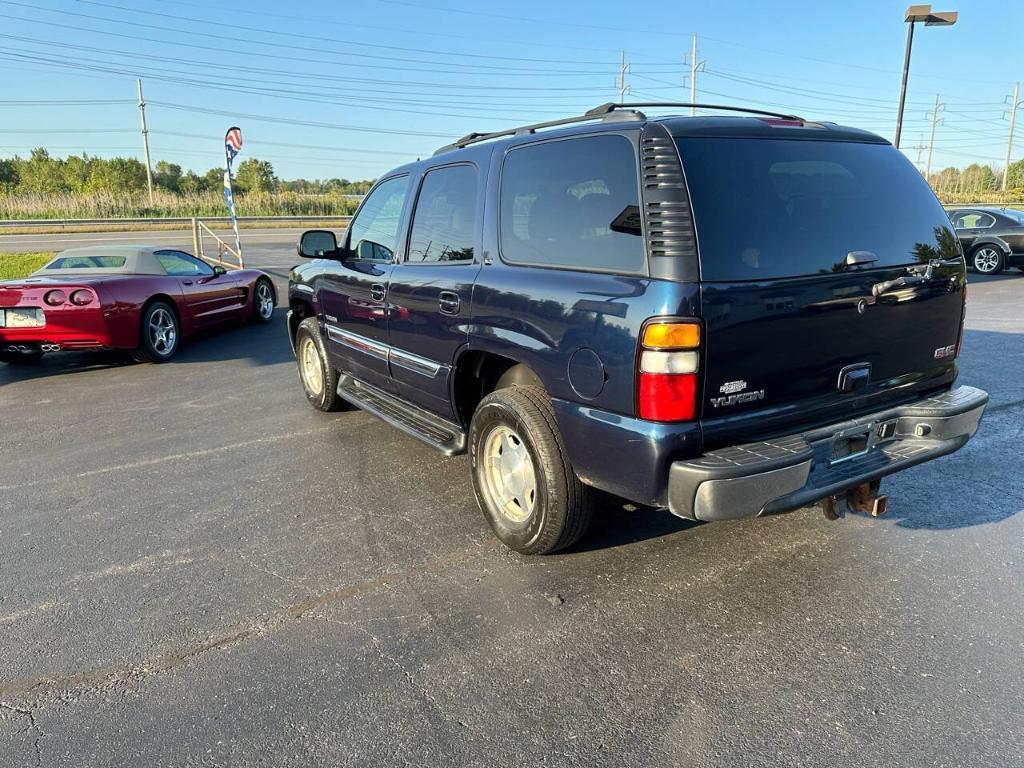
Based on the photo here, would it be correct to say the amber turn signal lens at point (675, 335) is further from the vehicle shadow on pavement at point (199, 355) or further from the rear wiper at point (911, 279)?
the vehicle shadow on pavement at point (199, 355)

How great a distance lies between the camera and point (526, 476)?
3365mm

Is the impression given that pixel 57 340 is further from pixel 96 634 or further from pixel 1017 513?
pixel 1017 513

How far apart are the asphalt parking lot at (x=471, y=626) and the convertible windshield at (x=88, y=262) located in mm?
4194

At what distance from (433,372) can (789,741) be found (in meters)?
2.50

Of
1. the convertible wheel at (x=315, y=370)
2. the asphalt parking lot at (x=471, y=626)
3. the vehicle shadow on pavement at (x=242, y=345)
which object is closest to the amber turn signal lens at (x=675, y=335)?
the asphalt parking lot at (x=471, y=626)

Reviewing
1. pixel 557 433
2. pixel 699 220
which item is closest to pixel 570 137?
pixel 699 220

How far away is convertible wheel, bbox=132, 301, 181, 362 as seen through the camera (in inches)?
311

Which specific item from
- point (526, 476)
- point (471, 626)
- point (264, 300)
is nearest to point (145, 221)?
point (264, 300)

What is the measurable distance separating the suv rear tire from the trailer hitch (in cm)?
110

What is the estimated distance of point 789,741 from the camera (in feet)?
7.17

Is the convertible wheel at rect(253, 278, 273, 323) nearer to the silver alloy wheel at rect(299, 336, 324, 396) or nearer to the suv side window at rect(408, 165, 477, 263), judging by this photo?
the silver alloy wheel at rect(299, 336, 324, 396)

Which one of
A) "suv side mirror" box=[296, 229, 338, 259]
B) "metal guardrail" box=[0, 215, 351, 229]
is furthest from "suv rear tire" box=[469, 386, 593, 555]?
"metal guardrail" box=[0, 215, 351, 229]

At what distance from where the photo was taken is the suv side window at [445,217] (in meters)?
3.82

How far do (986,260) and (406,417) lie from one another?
642 inches
